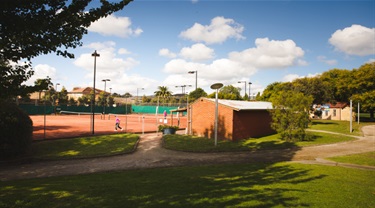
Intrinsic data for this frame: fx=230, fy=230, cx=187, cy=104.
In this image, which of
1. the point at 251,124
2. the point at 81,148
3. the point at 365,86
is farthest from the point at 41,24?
the point at 365,86

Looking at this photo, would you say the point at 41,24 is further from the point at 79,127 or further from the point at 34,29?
the point at 79,127

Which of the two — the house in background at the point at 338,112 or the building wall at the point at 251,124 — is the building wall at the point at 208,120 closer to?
the building wall at the point at 251,124

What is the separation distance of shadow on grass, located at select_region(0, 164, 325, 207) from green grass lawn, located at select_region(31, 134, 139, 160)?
6594 mm

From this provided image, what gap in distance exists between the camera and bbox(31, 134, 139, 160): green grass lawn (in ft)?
51.8

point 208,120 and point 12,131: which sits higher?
point 208,120

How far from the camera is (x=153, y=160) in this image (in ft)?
47.9

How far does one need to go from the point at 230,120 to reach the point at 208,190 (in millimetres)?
14467

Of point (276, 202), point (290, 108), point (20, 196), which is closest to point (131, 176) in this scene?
point (20, 196)

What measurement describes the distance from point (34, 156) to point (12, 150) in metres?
1.37

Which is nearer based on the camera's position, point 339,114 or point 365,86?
point 365,86

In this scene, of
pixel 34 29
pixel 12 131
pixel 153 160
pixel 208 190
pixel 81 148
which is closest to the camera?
pixel 34 29

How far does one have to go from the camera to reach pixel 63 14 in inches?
222

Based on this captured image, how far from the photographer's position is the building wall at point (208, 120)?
861 inches

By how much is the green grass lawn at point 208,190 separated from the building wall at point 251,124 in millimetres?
11126
